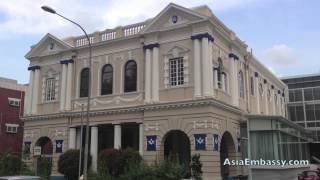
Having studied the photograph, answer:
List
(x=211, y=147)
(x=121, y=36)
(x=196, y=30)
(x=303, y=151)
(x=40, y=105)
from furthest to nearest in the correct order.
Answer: (x=303, y=151)
(x=40, y=105)
(x=121, y=36)
(x=196, y=30)
(x=211, y=147)

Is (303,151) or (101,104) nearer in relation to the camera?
(101,104)

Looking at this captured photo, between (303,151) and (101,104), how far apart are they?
76.0 feet

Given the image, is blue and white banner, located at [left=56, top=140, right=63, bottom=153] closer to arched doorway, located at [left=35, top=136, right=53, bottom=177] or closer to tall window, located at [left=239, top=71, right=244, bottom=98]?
arched doorway, located at [left=35, top=136, right=53, bottom=177]

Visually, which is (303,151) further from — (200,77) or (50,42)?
(50,42)

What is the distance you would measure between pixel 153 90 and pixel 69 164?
8.64m

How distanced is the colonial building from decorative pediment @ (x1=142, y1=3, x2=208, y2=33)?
0.26ft

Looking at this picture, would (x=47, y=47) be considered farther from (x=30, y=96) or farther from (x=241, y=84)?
(x=241, y=84)

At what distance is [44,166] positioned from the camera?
3559cm

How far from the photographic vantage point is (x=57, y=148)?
36.4 meters

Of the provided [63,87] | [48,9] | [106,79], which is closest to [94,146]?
[106,79]

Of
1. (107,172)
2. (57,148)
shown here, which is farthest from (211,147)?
(57,148)

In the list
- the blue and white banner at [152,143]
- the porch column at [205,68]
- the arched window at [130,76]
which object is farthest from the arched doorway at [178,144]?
the porch column at [205,68]

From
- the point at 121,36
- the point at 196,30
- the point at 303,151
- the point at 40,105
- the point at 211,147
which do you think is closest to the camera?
the point at 211,147

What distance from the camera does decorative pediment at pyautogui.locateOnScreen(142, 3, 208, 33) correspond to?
31359 mm
